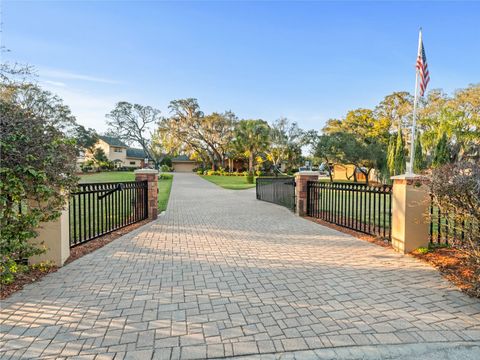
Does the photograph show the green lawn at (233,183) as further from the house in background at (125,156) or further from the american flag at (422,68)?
the house in background at (125,156)

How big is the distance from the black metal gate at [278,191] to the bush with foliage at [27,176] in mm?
7670

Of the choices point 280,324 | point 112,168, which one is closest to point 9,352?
point 280,324

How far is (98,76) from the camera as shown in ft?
44.0

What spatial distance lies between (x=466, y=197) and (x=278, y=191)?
8.60 meters

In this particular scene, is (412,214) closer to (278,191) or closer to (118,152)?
(278,191)

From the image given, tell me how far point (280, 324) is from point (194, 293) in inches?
46.3

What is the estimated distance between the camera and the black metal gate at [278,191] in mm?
10023

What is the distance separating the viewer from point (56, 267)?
3.91m

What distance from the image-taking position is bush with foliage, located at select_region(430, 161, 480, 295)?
2971 millimetres

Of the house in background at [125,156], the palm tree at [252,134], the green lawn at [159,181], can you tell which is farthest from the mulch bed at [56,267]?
the house in background at [125,156]

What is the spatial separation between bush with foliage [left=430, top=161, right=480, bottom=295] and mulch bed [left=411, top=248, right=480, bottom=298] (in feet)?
0.24

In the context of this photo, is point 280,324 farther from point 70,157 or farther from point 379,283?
point 70,157

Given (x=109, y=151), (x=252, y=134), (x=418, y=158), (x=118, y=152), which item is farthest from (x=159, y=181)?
(x=118, y=152)

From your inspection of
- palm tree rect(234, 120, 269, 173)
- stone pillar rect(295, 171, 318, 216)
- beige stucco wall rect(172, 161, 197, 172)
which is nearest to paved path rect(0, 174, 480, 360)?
stone pillar rect(295, 171, 318, 216)
